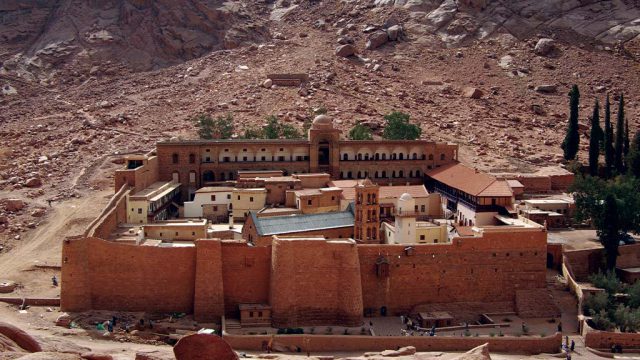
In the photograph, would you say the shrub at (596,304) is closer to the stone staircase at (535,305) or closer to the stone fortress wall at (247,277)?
the stone staircase at (535,305)

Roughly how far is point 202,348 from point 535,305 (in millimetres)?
21713

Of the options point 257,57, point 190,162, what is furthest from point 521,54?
point 190,162

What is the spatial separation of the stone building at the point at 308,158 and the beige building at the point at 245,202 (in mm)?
5214

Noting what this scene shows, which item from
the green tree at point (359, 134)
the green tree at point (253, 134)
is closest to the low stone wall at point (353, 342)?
the green tree at point (359, 134)

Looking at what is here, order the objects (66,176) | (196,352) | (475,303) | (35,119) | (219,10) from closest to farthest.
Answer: (196,352) → (475,303) → (66,176) → (35,119) → (219,10)

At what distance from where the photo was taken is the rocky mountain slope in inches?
2409

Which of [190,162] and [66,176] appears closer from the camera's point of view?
[190,162]

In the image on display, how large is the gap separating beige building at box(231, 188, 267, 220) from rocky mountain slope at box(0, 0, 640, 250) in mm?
13720

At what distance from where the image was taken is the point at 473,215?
41719mm

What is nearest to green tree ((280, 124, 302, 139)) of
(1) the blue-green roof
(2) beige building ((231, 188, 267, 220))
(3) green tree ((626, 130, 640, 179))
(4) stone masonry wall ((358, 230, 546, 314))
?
(2) beige building ((231, 188, 267, 220))

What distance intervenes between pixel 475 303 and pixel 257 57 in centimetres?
4569

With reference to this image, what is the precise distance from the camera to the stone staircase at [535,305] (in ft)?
115

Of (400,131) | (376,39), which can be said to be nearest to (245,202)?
(400,131)

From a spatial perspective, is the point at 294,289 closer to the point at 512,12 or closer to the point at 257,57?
the point at 257,57
